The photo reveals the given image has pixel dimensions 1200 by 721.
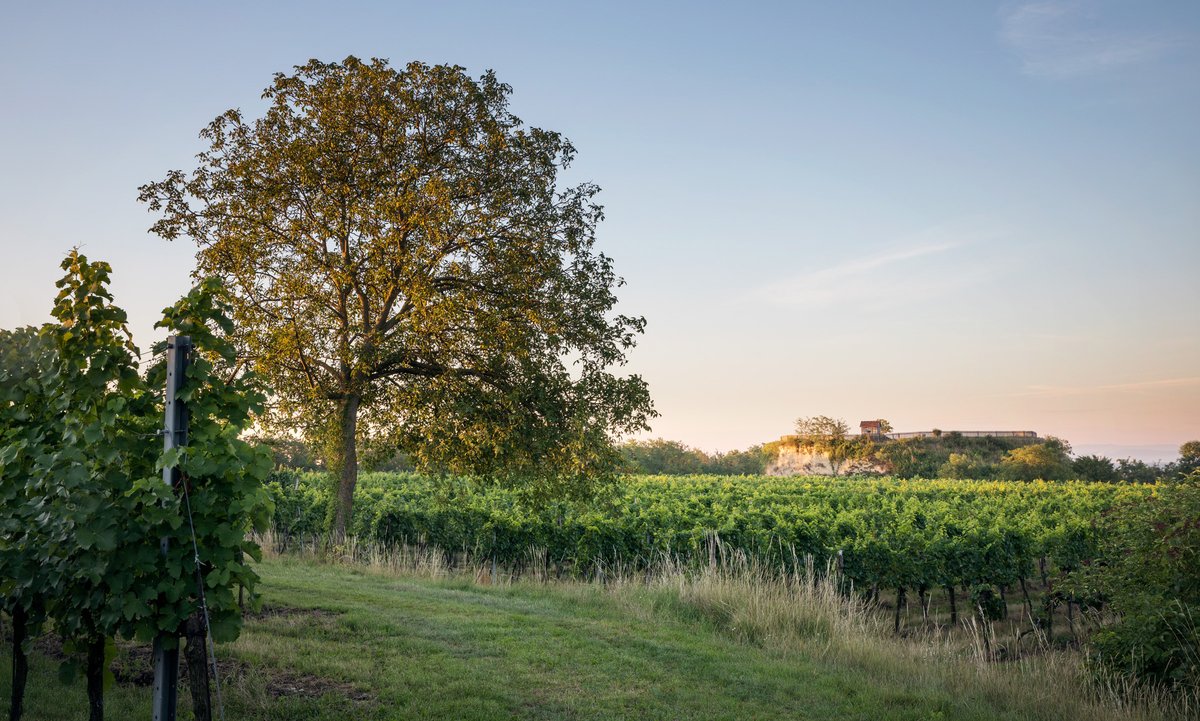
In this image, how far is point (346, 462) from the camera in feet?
55.6

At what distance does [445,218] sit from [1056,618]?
15.7 m

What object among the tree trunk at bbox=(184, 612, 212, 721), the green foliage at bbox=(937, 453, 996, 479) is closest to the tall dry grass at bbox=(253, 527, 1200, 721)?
the tree trunk at bbox=(184, 612, 212, 721)

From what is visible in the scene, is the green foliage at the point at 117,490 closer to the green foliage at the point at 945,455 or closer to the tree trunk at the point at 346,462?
the tree trunk at the point at 346,462

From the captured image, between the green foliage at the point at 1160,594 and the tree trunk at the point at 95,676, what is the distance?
32.6 feet

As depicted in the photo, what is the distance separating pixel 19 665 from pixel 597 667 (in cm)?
521

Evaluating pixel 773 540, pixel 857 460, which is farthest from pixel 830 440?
pixel 773 540

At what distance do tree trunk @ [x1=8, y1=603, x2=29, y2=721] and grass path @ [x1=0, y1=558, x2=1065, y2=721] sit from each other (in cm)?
68

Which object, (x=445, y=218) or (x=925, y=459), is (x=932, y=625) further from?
(x=925, y=459)

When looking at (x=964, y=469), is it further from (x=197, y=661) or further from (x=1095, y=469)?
(x=197, y=661)

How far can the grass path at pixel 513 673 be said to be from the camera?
718 cm

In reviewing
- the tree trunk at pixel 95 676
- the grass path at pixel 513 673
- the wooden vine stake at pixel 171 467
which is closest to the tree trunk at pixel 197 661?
the wooden vine stake at pixel 171 467

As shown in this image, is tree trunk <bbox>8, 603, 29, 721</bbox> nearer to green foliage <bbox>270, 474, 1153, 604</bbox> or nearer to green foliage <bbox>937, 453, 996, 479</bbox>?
green foliage <bbox>270, 474, 1153, 604</bbox>

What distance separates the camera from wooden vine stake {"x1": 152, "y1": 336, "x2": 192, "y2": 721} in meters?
5.06

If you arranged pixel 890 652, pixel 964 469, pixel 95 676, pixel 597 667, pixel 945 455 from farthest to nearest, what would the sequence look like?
pixel 945 455 < pixel 964 469 < pixel 890 652 < pixel 597 667 < pixel 95 676
